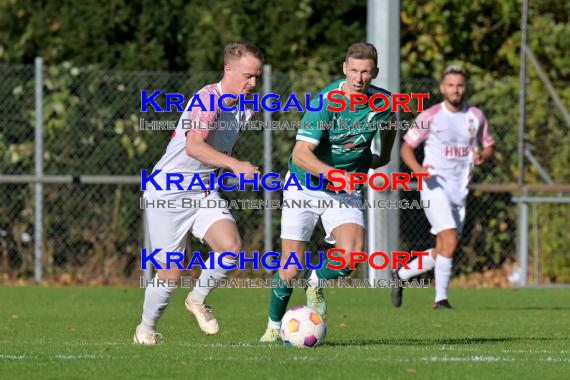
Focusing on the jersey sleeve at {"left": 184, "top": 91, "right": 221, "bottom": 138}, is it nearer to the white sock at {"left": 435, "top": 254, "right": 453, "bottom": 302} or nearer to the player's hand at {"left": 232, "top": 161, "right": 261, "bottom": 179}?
the player's hand at {"left": 232, "top": 161, "right": 261, "bottom": 179}

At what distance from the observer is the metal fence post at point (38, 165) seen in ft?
52.4

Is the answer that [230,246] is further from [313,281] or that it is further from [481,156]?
[481,156]

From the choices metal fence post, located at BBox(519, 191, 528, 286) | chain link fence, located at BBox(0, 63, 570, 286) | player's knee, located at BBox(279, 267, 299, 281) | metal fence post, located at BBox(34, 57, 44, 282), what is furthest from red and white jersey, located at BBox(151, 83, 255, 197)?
metal fence post, located at BBox(519, 191, 528, 286)

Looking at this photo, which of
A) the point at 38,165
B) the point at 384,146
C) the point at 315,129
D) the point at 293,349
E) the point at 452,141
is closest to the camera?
the point at 293,349

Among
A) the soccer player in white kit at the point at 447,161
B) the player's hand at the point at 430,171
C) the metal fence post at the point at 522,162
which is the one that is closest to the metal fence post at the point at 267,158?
the metal fence post at the point at 522,162

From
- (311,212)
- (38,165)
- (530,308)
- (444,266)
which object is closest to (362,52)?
(311,212)

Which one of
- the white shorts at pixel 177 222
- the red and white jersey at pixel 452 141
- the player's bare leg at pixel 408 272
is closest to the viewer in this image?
the white shorts at pixel 177 222

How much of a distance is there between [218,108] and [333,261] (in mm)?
1309

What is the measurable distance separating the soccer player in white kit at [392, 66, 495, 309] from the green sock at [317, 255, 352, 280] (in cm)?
393

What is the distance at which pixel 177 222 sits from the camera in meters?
8.65

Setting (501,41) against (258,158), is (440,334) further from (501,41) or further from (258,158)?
(501,41)

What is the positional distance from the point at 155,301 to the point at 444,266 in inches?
194

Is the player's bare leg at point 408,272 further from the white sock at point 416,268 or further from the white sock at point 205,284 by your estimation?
the white sock at point 205,284

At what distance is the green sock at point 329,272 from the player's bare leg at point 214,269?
25.9 inches
